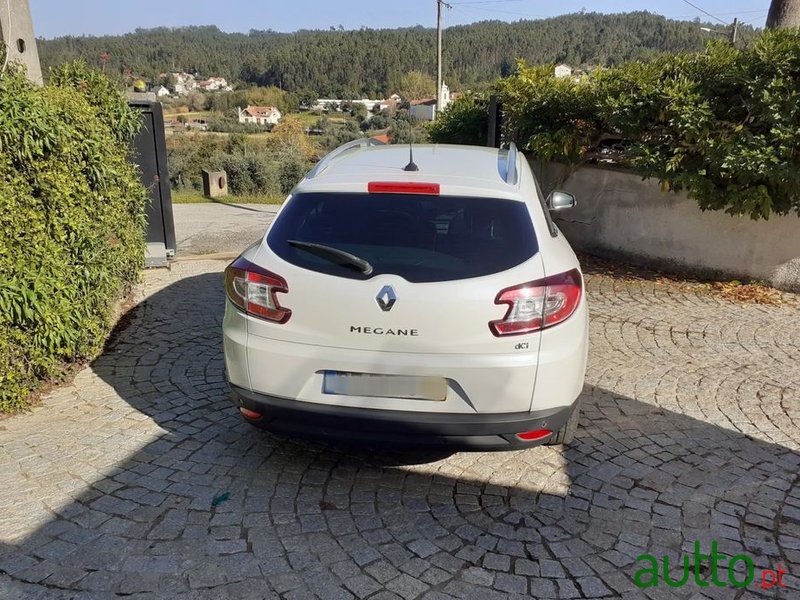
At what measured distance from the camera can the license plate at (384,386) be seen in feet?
8.86

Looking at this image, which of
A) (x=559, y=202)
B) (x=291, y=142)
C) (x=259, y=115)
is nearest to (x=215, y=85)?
(x=259, y=115)

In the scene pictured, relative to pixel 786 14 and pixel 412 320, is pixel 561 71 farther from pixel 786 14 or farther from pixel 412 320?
pixel 412 320

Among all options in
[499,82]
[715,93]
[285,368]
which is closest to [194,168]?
[499,82]

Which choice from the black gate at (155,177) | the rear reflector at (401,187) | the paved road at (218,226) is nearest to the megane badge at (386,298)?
the rear reflector at (401,187)

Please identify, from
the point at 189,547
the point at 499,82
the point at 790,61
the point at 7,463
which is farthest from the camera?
the point at 499,82

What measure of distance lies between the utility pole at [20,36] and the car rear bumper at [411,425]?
4.75 m

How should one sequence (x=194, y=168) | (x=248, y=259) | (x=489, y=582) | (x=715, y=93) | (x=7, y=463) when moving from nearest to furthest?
(x=489, y=582)
(x=248, y=259)
(x=7, y=463)
(x=715, y=93)
(x=194, y=168)

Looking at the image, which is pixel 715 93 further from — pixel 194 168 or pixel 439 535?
pixel 194 168

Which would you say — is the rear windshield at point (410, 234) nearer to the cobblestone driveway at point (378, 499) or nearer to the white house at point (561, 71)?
the cobblestone driveway at point (378, 499)

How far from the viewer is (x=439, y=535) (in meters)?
2.75

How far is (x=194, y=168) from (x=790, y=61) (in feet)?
101

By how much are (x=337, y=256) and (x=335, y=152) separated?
147cm

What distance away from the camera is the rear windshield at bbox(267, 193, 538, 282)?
2.78 meters

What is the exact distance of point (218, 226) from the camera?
1171cm
